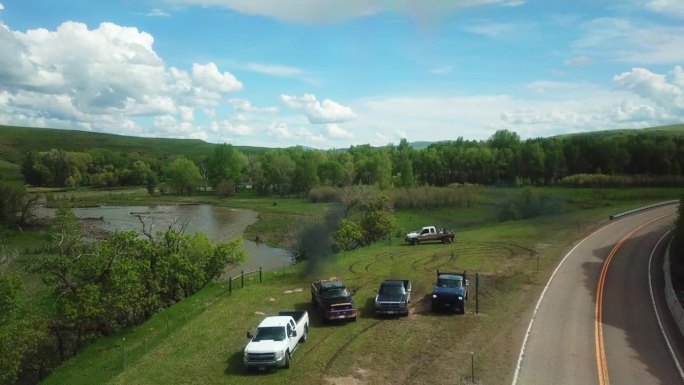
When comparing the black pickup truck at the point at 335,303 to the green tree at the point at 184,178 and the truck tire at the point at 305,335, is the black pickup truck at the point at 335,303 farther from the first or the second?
the green tree at the point at 184,178

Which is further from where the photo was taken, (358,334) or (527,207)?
(527,207)

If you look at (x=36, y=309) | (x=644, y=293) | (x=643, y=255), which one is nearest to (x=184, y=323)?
(x=36, y=309)

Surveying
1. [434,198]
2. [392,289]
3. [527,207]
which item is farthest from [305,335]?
[434,198]

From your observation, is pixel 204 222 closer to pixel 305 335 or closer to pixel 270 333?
pixel 305 335

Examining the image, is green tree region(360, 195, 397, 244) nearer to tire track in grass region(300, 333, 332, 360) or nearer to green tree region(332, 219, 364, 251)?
green tree region(332, 219, 364, 251)

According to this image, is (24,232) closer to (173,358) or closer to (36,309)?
(36,309)

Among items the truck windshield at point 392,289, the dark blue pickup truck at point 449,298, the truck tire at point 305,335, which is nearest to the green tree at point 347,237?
the truck windshield at point 392,289
